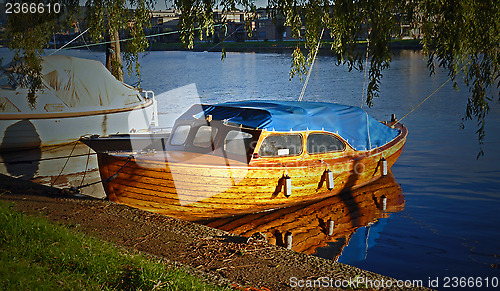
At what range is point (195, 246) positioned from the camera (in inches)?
304

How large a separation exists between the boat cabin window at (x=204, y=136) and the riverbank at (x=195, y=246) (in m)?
3.26

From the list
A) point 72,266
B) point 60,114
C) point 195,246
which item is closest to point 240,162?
point 195,246

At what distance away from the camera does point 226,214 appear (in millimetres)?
12133

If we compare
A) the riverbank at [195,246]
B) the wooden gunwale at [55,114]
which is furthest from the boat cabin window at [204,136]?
the wooden gunwale at [55,114]

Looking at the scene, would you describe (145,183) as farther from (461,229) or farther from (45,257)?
(461,229)

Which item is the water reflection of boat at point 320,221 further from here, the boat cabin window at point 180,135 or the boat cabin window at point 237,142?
the boat cabin window at point 180,135

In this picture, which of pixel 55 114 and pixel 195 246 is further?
pixel 55 114

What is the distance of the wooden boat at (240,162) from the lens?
444 inches

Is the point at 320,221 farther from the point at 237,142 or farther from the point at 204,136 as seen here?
the point at 204,136

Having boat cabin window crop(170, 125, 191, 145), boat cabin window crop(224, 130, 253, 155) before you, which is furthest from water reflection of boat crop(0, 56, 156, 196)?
boat cabin window crop(224, 130, 253, 155)

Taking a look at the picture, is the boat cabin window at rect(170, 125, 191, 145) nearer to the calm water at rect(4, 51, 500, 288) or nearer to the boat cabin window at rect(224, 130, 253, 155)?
the boat cabin window at rect(224, 130, 253, 155)

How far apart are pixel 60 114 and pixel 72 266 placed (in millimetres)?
14752

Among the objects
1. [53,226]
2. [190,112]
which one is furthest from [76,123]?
[53,226]

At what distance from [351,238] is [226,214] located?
10.1 feet
